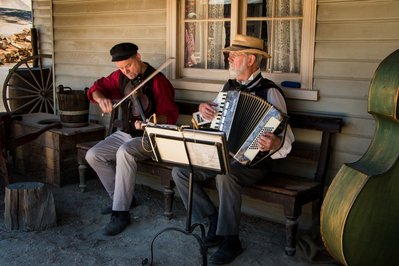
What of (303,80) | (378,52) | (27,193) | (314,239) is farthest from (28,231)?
(378,52)

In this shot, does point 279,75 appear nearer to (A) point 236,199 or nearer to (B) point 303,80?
(B) point 303,80

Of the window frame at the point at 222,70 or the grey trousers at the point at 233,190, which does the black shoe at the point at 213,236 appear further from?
the window frame at the point at 222,70

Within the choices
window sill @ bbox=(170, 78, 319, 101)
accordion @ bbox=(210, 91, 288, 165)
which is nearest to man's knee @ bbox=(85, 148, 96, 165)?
window sill @ bbox=(170, 78, 319, 101)

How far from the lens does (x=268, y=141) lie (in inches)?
115

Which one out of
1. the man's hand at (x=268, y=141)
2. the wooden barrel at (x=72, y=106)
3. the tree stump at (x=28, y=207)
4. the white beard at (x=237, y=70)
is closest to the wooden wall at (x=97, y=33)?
the wooden barrel at (x=72, y=106)

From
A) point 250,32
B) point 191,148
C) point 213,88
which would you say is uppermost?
point 250,32

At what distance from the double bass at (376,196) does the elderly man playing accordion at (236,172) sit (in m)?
0.65

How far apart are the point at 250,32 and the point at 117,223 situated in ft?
5.62

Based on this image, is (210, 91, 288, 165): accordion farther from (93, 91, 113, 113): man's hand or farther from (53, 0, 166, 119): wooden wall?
(53, 0, 166, 119): wooden wall

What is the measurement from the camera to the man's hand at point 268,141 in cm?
292

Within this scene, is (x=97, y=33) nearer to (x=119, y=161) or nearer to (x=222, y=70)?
(x=222, y=70)

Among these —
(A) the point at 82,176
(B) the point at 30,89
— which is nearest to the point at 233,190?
(A) the point at 82,176

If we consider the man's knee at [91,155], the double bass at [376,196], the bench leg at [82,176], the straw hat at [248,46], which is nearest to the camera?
the double bass at [376,196]

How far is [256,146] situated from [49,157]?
2.29 m
